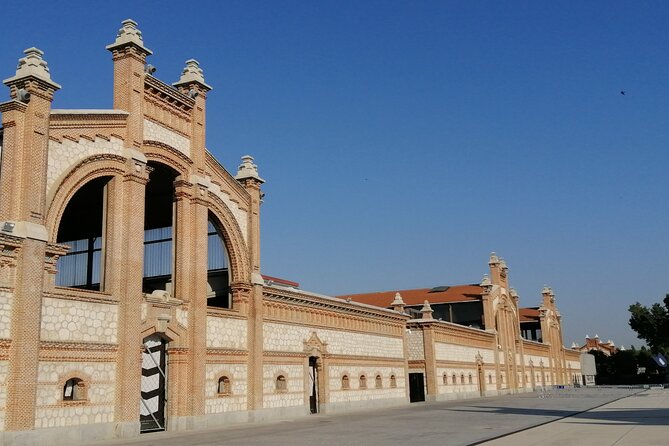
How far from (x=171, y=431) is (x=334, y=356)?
1297cm

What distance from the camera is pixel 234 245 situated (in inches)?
1180

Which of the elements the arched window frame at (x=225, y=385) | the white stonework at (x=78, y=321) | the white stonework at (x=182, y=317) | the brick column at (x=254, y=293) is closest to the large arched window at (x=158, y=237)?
the brick column at (x=254, y=293)

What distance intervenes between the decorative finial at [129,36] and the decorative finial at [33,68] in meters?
4.12

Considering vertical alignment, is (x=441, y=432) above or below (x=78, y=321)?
below

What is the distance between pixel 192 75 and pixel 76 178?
8.65 metres

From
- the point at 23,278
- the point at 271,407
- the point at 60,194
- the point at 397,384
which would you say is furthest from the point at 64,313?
the point at 397,384

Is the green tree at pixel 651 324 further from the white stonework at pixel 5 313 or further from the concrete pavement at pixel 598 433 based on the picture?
the white stonework at pixel 5 313

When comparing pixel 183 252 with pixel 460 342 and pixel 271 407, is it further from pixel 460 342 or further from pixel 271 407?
pixel 460 342

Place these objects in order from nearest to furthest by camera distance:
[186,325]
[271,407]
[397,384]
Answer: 1. [186,325]
2. [271,407]
3. [397,384]

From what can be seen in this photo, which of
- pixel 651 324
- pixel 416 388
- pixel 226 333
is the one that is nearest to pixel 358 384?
pixel 416 388

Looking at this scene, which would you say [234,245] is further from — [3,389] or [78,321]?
[3,389]

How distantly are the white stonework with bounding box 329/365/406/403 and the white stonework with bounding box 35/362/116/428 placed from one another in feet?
51.8

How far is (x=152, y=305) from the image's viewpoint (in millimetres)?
24234

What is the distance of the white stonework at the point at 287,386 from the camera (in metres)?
30.2
